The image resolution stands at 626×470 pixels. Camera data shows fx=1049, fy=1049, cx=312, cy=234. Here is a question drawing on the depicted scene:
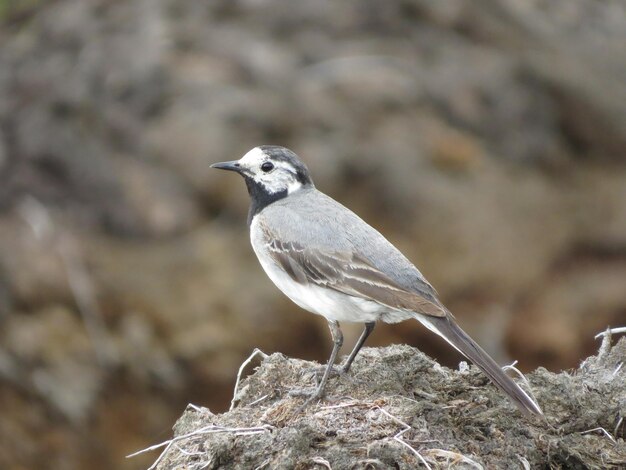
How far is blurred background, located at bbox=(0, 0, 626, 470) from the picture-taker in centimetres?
1236

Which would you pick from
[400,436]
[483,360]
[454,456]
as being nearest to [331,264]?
[483,360]

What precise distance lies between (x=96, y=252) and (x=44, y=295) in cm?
81

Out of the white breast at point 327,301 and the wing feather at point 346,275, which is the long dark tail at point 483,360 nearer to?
the wing feather at point 346,275

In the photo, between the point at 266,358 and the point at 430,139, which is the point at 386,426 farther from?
the point at 430,139

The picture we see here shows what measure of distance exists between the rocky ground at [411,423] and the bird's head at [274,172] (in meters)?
1.56

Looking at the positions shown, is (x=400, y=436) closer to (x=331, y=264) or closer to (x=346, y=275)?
(x=346, y=275)

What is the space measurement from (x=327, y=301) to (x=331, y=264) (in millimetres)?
249

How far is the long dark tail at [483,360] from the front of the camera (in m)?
5.92

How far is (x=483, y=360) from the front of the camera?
615 centimetres

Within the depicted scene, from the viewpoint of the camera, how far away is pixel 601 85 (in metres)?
14.6

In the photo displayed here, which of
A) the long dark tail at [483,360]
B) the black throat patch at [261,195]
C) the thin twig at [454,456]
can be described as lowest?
the thin twig at [454,456]

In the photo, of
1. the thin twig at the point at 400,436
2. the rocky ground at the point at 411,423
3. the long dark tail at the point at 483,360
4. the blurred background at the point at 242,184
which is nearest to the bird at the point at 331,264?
the long dark tail at the point at 483,360

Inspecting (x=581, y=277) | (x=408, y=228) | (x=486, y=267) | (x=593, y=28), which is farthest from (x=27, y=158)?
(x=593, y=28)

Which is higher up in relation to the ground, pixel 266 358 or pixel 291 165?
pixel 291 165
